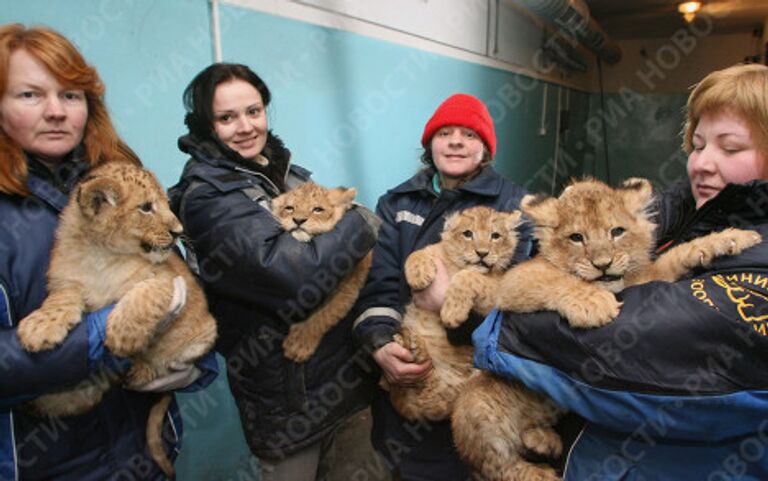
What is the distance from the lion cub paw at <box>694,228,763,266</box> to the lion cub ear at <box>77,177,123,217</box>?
223 cm

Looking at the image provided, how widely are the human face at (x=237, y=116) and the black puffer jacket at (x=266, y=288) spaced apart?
0.10 meters

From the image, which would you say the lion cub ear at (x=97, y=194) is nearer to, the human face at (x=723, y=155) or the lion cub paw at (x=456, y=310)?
the lion cub paw at (x=456, y=310)

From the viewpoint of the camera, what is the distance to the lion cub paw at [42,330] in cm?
151

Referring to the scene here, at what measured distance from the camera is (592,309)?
1.53 m

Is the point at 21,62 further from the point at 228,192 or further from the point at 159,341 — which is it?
the point at 159,341

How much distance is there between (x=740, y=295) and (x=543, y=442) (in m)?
0.90

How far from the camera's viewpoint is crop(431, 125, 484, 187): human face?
260 cm

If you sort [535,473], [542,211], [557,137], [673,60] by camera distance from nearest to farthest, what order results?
[535,473]
[542,211]
[557,137]
[673,60]

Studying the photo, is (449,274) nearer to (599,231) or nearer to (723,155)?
(599,231)

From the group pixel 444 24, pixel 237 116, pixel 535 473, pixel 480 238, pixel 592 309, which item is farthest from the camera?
pixel 444 24

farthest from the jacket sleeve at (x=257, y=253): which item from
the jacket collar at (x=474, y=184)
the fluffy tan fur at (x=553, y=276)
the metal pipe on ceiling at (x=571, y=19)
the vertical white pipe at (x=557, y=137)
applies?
the vertical white pipe at (x=557, y=137)

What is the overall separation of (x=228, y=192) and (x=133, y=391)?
3.11 feet

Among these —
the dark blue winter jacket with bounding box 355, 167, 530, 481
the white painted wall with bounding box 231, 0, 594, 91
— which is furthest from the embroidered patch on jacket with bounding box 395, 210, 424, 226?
the white painted wall with bounding box 231, 0, 594, 91

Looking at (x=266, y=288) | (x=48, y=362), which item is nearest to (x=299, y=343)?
(x=266, y=288)
